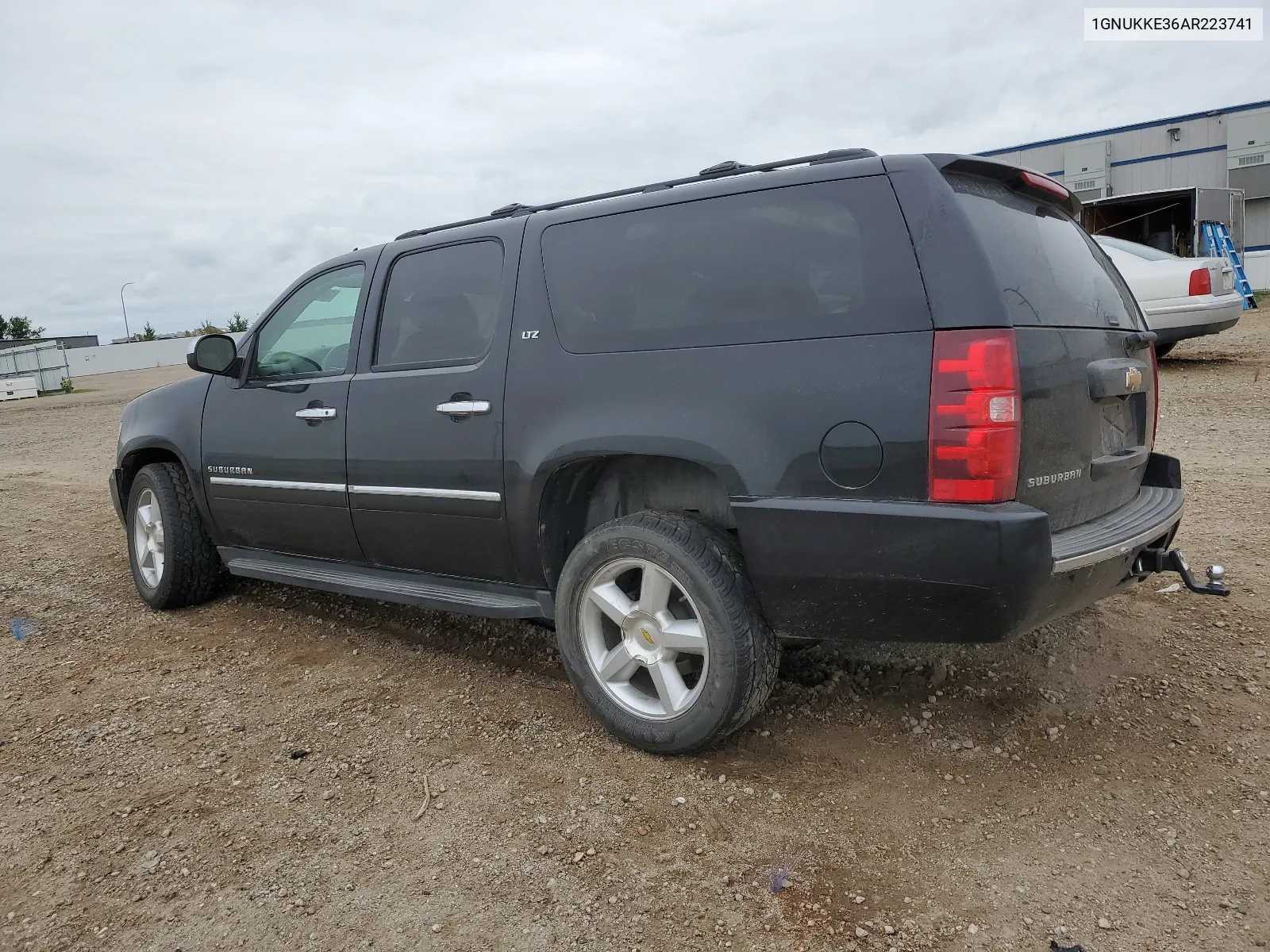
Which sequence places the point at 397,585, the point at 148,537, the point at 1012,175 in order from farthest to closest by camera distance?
1. the point at 148,537
2. the point at 397,585
3. the point at 1012,175

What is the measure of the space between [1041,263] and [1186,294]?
25.8 feet

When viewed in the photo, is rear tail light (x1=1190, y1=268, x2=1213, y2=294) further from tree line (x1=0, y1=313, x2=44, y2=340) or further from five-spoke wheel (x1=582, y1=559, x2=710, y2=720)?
tree line (x1=0, y1=313, x2=44, y2=340)

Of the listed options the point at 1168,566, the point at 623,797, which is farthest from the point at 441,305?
the point at 1168,566

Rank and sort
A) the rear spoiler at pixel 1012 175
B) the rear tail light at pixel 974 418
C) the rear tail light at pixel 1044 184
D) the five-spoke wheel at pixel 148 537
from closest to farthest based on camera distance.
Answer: the rear tail light at pixel 974 418 → the rear spoiler at pixel 1012 175 → the rear tail light at pixel 1044 184 → the five-spoke wheel at pixel 148 537

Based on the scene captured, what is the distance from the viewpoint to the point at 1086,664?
350 centimetres

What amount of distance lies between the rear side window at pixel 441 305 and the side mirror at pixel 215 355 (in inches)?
38.9

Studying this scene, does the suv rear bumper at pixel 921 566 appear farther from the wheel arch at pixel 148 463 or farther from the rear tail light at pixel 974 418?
the wheel arch at pixel 148 463

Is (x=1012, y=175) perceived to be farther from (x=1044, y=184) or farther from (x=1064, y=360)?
(x=1064, y=360)

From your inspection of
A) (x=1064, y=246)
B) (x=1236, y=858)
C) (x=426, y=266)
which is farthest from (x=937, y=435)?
(x=426, y=266)

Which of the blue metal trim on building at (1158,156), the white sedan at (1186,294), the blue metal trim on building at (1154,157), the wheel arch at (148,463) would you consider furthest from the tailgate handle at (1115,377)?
the blue metal trim on building at (1158,156)

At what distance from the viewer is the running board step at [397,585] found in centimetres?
343

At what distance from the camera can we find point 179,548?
4.75 meters

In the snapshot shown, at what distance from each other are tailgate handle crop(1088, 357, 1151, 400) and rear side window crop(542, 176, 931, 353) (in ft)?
2.33

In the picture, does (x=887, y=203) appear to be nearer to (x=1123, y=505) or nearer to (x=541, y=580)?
(x=1123, y=505)
